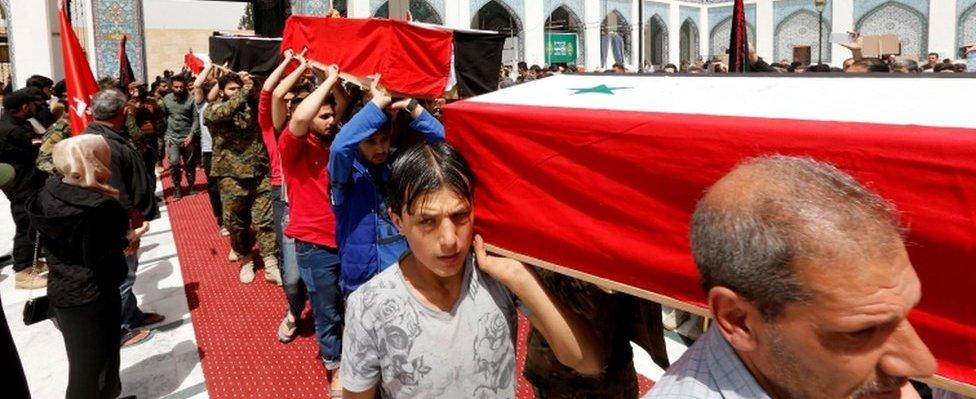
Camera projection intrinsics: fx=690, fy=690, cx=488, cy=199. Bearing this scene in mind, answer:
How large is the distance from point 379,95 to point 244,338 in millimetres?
2381

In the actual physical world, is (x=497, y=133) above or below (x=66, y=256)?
above

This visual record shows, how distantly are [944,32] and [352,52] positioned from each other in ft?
91.4

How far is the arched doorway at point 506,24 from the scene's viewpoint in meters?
23.7

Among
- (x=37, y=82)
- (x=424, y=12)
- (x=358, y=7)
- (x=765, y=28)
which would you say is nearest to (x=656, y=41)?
(x=765, y=28)

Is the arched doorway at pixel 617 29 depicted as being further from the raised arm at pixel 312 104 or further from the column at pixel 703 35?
the raised arm at pixel 312 104

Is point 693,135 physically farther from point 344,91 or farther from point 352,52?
point 344,91

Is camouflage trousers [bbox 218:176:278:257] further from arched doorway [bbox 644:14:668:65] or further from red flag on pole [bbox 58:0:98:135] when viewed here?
arched doorway [bbox 644:14:668:65]

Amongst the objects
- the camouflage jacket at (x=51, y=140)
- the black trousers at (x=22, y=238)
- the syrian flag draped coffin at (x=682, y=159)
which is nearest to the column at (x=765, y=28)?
the camouflage jacket at (x=51, y=140)

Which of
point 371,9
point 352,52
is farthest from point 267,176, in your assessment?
point 371,9

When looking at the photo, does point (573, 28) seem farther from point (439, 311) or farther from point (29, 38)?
point (439, 311)

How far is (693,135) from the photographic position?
127 centimetres

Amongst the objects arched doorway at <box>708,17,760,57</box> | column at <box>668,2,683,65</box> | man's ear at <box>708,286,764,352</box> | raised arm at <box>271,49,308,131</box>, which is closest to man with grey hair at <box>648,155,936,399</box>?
man's ear at <box>708,286,764,352</box>

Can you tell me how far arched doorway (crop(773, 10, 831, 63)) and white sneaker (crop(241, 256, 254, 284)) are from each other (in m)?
26.6

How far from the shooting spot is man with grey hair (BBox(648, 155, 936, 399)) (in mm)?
875
